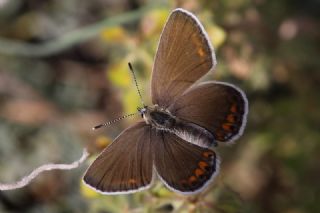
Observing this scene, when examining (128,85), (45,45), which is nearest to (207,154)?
(128,85)

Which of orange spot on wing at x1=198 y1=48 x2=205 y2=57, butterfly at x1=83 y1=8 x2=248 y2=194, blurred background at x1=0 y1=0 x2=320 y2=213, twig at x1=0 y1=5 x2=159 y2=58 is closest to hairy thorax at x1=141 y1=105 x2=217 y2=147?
butterfly at x1=83 y1=8 x2=248 y2=194

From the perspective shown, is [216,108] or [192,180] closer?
[192,180]

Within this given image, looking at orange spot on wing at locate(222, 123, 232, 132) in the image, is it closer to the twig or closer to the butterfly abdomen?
the butterfly abdomen

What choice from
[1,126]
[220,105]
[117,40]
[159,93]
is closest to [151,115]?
[159,93]

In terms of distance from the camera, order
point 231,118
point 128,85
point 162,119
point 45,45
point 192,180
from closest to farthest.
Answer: point 192,180 → point 231,118 → point 162,119 → point 128,85 → point 45,45

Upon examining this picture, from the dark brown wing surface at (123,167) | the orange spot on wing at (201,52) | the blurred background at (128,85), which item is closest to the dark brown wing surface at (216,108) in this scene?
the orange spot on wing at (201,52)

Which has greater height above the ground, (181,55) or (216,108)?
(181,55)

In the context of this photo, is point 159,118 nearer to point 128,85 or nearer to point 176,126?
point 176,126

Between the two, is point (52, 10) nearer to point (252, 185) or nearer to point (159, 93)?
point (252, 185)
